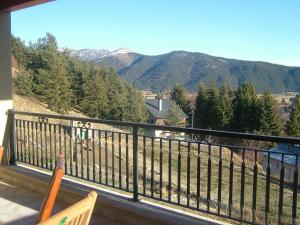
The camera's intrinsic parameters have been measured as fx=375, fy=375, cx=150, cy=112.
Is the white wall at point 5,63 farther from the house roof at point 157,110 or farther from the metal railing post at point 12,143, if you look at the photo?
the house roof at point 157,110

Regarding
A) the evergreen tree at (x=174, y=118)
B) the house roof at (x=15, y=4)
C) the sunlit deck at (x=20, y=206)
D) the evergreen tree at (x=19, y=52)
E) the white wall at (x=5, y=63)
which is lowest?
the evergreen tree at (x=174, y=118)

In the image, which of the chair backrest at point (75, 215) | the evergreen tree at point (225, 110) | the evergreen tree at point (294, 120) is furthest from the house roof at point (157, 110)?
the chair backrest at point (75, 215)

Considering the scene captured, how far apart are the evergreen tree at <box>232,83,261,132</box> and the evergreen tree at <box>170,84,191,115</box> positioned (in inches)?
460

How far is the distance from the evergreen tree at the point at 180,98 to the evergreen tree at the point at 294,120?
54.9ft

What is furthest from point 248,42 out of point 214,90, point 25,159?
point 25,159

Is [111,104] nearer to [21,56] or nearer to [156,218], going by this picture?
[21,56]

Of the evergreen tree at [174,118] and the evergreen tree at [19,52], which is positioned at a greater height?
the evergreen tree at [19,52]

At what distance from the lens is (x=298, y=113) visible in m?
42.9

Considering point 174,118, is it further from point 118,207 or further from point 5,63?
point 118,207

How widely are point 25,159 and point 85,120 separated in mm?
1575

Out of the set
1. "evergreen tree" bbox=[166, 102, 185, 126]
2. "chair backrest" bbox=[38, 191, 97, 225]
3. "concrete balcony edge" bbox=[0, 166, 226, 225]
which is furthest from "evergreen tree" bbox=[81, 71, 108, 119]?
"chair backrest" bbox=[38, 191, 97, 225]

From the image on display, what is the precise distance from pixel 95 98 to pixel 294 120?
2332 cm

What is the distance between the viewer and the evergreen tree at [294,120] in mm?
42875

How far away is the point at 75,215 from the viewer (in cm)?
123
